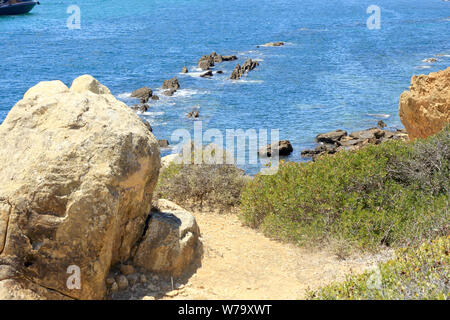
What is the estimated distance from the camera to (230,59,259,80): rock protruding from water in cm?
4503

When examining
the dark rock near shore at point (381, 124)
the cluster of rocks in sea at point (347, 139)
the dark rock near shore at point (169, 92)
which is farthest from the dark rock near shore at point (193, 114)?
the dark rock near shore at point (381, 124)

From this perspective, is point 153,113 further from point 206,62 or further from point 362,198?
point 362,198

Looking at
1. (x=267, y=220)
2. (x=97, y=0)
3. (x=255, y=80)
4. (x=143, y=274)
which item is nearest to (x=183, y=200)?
(x=267, y=220)

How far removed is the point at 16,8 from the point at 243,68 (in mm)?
46250

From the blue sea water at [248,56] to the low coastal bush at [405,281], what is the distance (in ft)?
57.7

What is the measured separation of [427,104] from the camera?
13.7 meters

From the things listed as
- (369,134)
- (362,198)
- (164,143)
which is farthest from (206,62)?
(362,198)

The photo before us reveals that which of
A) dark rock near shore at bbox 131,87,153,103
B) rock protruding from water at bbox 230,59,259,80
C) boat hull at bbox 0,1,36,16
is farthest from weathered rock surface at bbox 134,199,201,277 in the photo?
boat hull at bbox 0,1,36,16

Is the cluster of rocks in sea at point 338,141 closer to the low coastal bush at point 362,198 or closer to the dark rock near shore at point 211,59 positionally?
the low coastal bush at point 362,198

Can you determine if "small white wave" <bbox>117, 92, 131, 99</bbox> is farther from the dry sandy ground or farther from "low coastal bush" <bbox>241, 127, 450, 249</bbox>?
the dry sandy ground

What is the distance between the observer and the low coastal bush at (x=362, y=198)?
8.67 meters

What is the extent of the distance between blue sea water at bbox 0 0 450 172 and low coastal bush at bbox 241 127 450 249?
13668 mm

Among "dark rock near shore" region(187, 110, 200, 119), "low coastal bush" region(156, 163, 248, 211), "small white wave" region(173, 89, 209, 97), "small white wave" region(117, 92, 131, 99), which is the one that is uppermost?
"low coastal bush" region(156, 163, 248, 211)

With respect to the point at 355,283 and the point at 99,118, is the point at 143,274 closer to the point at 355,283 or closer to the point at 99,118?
the point at 99,118
